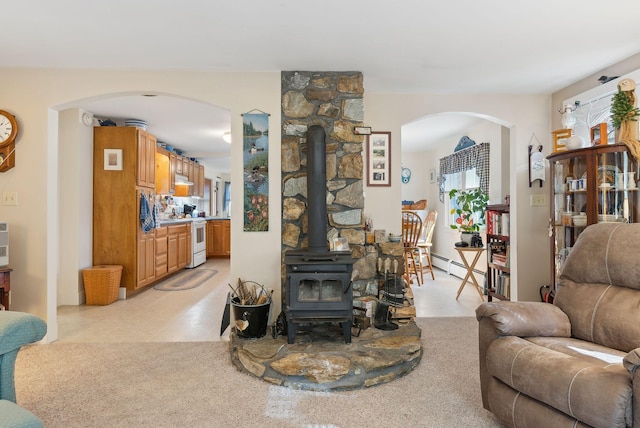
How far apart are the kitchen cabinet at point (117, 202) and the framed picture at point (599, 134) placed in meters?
4.97

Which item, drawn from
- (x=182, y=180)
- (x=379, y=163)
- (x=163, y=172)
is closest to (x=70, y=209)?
(x=163, y=172)

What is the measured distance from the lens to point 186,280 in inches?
245

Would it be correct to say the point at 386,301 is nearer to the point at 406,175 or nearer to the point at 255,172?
the point at 255,172

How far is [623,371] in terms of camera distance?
1.47 m

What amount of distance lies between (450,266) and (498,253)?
2.30 m

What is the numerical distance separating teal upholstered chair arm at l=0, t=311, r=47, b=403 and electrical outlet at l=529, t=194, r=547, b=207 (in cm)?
421

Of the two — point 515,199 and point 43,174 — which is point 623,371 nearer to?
point 515,199

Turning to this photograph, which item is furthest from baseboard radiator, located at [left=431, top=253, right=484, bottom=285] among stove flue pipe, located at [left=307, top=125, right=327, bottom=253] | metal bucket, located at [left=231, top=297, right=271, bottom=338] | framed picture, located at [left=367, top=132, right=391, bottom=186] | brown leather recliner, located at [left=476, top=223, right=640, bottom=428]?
metal bucket, located at [left=231, top=297, right=271, bottom=338]

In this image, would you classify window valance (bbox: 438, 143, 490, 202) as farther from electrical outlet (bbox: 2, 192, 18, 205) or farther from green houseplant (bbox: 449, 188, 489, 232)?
electrical outlet (bbox: 2, 192, 18, 205)

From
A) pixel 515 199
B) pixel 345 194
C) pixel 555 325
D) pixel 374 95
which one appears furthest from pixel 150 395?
pixel 515 199

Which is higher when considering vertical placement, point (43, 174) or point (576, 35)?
point (576, 35)

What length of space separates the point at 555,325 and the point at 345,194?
189cm

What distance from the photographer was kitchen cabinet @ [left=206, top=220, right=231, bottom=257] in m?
8.85

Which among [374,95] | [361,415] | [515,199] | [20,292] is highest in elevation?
[374,95]
